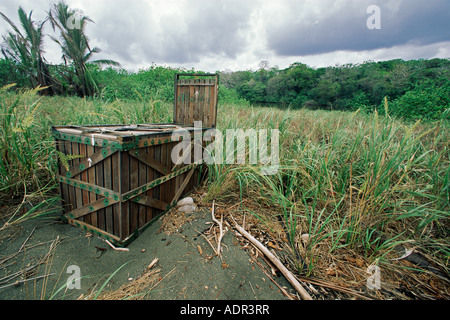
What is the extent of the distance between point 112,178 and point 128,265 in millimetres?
807

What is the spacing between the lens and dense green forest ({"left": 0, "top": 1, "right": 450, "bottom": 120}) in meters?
10.0

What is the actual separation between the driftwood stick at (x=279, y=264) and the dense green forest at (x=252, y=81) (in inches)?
309

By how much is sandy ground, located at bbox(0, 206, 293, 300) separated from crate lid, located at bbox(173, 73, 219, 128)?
6.87ft

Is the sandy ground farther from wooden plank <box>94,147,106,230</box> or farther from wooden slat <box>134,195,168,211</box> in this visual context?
wooden slat <box>134,195,168,211</box>

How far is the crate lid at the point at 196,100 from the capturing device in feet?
11.2

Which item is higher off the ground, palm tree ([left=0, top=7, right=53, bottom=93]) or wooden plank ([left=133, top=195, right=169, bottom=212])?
palm tree ([left=0, top=7, right=53, bottom=93])

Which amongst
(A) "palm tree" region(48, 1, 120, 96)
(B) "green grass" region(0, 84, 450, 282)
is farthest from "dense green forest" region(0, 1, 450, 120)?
(B) "green grass" region(0, 84, 450, 282)

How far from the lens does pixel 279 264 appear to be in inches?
65.4

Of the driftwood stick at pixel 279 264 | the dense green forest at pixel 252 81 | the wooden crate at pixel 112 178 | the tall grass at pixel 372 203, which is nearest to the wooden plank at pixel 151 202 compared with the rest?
the wooden crate at pixel 112 178

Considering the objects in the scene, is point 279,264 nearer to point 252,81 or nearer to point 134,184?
→ point 134,184

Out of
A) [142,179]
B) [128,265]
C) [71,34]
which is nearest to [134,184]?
[142,179]

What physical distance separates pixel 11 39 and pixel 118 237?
2528 centimetres
